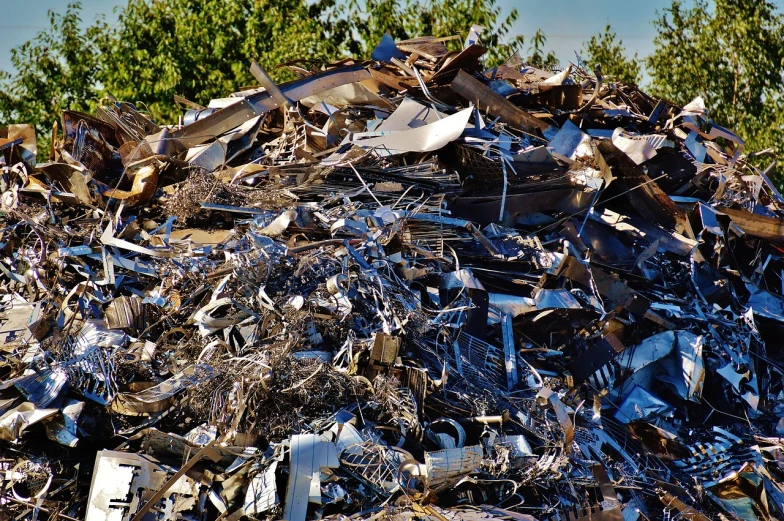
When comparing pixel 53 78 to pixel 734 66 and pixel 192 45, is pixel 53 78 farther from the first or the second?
pixel 734 66

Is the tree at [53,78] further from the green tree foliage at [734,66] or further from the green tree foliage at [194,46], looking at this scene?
the green tree foliage at [734,66]

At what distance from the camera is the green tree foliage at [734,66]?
1263cm

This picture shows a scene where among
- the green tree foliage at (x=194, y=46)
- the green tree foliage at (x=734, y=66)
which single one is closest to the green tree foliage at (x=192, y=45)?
the green tree foliage at (x=194, y=46)

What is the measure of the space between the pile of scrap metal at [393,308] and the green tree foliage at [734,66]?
635 centimetres

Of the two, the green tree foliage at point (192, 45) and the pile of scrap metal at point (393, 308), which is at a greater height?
the green tree foliage at point (192, 45)

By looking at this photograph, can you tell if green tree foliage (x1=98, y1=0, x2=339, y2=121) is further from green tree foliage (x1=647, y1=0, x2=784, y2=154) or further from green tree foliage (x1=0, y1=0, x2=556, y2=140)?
green tree foliage (x1=647, y1=0, x2=784, y2=154)

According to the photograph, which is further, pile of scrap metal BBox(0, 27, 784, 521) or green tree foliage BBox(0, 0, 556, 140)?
green tree foliage BBox(0, 0, 556, 140)

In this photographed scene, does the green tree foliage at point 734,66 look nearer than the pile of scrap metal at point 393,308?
No

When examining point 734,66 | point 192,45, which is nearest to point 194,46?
point 192,45

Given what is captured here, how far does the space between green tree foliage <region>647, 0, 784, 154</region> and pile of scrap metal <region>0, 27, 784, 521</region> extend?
6.35 m

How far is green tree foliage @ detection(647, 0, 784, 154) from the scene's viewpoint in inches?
497

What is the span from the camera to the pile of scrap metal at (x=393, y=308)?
159 inches

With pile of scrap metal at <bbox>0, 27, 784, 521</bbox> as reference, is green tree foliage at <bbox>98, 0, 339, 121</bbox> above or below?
above

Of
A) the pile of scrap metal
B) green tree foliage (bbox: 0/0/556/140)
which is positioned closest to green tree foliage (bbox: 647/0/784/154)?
green tree foliage (bbox: 0/0/556/140)
